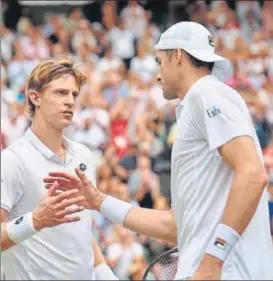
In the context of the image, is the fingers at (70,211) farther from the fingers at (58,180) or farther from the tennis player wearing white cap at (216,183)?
the tennis player wearing white cap at (216,183)

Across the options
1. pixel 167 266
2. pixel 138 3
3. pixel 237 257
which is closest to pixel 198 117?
pixel 237 257

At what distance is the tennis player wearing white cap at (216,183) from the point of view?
11.9 feet

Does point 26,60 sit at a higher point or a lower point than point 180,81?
lower

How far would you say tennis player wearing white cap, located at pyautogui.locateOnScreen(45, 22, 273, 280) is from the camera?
3.62 m

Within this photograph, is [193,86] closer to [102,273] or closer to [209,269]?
[209,269]

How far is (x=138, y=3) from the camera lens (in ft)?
58.6

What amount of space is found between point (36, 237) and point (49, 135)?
59 centimetres

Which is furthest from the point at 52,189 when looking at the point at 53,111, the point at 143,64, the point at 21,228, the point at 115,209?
the point at 143,64

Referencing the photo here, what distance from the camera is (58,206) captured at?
4480mm

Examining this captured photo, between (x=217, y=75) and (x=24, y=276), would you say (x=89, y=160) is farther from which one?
(x=217, y=75)

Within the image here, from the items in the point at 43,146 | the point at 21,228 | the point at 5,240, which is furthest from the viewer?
the point at 43,146

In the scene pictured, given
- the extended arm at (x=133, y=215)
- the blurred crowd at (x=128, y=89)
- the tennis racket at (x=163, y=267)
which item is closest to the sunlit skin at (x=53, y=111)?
the tennis racket at (x=163, y=267)

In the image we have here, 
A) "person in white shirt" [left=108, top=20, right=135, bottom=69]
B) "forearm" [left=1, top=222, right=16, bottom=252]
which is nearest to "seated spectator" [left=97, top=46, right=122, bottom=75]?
"person in white shirt" [left=108, top=20, right=135, bottom=69]

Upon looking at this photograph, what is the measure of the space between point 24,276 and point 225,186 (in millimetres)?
1851
